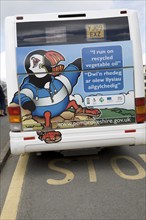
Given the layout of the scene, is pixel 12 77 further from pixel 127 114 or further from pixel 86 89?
pixel 127 114

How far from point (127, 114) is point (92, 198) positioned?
1.96 meters

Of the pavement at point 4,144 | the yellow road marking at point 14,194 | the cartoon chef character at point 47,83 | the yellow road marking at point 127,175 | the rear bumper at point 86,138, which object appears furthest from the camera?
the pavement at point 4,144

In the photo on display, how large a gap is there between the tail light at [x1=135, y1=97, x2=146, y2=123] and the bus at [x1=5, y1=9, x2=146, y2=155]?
18 millimetres

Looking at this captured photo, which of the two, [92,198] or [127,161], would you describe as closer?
[92,198]

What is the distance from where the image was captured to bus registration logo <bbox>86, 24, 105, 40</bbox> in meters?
6.28

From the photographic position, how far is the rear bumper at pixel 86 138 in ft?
20.7

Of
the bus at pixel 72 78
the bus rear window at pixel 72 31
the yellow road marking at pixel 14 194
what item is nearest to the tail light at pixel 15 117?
the bus at pixel 72 78

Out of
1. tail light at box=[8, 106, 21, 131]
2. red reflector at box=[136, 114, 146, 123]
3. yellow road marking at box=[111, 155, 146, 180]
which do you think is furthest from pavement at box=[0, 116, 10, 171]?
red reflector at box=[136, 114, 146, 123]

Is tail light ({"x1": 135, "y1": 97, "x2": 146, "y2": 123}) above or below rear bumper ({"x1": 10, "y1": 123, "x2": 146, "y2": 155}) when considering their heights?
above

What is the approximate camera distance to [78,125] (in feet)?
20.9

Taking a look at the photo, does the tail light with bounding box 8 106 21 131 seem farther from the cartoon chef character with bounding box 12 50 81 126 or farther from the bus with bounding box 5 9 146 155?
the cartoon chef character with bounding box 12 50 81 126

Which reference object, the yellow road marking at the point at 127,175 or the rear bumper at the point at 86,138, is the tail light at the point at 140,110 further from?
the yellow road marking at the point at 127,175

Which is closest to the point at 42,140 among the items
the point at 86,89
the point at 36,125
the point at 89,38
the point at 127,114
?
the point at 36,125

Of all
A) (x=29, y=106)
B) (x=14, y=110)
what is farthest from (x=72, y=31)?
(x=14, y=110)
